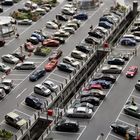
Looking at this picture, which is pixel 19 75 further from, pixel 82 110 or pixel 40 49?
pixel 82 110

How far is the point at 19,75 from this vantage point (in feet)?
279

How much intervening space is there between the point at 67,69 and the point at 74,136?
20.2 m

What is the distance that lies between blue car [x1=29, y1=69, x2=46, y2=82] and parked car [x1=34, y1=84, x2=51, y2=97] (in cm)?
391

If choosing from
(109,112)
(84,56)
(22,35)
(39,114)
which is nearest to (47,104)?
(39,114)

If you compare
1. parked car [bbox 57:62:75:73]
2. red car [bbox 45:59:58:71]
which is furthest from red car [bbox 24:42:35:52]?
parked car [bbox 57:62:75:73]

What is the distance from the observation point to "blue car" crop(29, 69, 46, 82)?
82.7 meters

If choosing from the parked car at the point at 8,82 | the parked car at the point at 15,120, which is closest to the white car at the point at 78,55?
the parked car at the point at 8,82

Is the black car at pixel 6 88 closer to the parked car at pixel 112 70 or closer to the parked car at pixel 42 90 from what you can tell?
the parked car at pixel 42 90

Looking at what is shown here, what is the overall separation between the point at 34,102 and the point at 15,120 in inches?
214

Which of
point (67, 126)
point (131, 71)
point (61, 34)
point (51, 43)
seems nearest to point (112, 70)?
point (131, 71)

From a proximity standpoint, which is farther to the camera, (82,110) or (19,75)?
(19,75)

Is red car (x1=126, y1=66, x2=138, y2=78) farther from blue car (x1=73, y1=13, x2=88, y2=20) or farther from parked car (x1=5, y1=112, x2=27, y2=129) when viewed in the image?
blue car (x1=73, y1=13, x2=88, y2=20)

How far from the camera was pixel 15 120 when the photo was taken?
70.4 meters

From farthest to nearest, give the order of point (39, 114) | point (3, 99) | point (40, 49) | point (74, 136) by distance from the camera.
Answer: point (40, 49) < point (3, 99) < point (39, 114) < point (74, 136)
